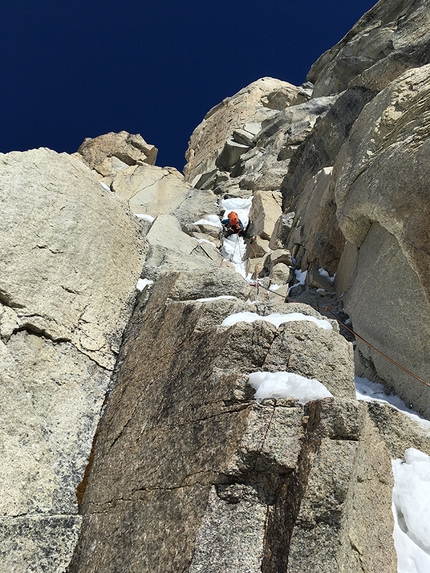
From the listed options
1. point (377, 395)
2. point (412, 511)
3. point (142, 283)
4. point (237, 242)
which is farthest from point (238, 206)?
point (412, 511)

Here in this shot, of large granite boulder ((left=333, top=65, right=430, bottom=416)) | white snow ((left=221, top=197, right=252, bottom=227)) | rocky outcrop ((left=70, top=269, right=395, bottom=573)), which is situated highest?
white snow ((left=221, top=197, right=252, bottom=227))

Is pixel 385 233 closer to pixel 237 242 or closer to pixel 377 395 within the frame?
pixel 377 395

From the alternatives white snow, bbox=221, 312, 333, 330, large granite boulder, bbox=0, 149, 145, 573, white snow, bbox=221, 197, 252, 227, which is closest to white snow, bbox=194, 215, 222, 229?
white snow, bbox=221, 197, 252, 227

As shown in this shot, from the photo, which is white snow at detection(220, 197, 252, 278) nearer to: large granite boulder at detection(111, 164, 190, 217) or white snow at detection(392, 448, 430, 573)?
large granite boulder at detection(111, 164, 190, 217)

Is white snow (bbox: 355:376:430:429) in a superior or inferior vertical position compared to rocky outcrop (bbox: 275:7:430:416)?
inferior

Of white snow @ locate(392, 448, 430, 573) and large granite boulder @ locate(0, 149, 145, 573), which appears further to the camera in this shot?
large granite boulder @ locate(0, 149, 145, 573)

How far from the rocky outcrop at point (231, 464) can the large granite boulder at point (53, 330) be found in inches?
14.1

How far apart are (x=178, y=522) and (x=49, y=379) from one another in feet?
9.31

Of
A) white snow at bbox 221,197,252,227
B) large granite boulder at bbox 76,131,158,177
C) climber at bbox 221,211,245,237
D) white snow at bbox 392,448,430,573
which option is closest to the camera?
white snow at bbox 392,448,430,573

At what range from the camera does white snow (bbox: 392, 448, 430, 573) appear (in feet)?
14.8

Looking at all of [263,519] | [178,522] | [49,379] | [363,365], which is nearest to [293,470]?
[263,519]

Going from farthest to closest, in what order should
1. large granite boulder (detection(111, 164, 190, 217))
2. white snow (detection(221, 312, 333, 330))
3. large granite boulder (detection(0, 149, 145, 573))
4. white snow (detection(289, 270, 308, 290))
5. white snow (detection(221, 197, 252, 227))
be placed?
large granite boulder (detection(111, 164, 190, 217)) < white snow (detection(221, 197, 252, 227)) < white snow (detection(289, 270, 308, 290)) < white snow (detection(221, 312, 333, 330)) < large granite boulder (detection(0, 149, 145, 573))

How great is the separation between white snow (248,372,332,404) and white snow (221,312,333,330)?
2.99 feet

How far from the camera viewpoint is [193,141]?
50.0 meters
